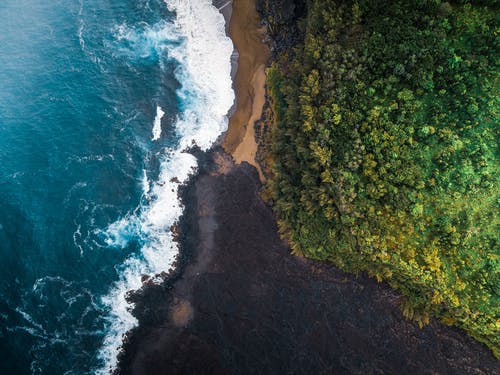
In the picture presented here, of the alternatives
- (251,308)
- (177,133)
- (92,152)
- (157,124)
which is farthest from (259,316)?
(92,152)

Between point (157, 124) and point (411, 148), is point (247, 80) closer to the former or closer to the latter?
point (157, 124)

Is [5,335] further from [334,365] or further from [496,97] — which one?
[496,97]

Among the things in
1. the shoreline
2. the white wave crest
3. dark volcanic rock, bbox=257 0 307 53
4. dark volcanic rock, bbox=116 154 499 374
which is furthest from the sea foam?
dark volcanic rock, bbox=257 0 307 53

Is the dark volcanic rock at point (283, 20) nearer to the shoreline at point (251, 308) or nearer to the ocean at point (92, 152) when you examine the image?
the shoreline at point (251, 308)

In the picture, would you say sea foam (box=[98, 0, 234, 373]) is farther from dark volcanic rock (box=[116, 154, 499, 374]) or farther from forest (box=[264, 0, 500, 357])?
forest (box=[264, 0, 500, 357])

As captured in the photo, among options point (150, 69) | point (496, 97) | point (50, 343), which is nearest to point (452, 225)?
point (496, 97)

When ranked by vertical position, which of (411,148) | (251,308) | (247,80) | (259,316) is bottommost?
(259,316)
